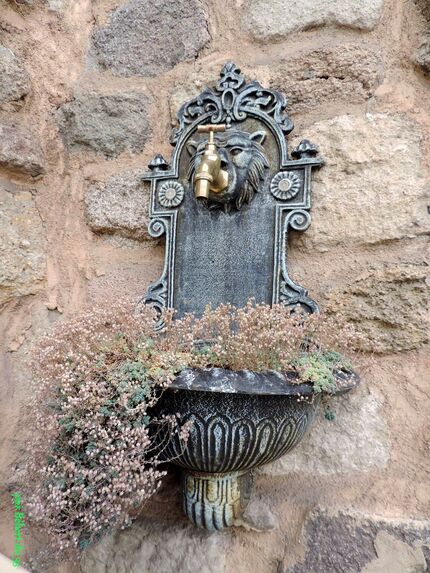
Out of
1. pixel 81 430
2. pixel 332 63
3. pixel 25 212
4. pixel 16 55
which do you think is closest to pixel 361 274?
pixel 332 63

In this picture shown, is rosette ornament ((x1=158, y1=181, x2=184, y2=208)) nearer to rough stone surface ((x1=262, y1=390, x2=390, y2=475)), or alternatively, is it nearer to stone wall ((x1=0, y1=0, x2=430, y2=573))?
stone wall ((x1=0, y1=0, x2=430, y2=573))

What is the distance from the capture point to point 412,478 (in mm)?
841

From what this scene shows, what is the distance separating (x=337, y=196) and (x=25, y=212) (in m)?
0.78

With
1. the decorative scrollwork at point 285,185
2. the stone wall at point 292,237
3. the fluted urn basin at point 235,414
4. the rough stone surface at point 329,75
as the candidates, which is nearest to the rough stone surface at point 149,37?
the stone wall at point 292,237

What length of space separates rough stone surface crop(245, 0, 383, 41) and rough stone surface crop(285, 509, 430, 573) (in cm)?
105

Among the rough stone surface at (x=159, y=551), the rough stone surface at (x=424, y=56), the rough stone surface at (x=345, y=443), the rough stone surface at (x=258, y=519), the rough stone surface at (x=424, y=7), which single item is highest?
the rough stone surface at (x=424, y=7)

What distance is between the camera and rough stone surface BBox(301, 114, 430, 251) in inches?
36.0

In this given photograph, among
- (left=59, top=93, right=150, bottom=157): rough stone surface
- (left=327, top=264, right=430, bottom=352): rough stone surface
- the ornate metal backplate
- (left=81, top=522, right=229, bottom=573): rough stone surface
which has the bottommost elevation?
(left=81, top=522, right=229, bottom=573): rough stone surface

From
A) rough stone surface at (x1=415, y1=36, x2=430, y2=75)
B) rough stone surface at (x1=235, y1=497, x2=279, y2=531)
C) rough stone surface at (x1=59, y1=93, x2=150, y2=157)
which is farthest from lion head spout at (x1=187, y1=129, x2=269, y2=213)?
rough stone surface at (x1=235, y1=497, x2=279, y2=531)

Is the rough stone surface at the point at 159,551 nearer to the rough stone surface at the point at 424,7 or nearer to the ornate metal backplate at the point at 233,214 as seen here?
the ornate metal backplate at the point at 233,214

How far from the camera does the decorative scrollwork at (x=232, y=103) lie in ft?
3.37

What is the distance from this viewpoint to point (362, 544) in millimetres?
811

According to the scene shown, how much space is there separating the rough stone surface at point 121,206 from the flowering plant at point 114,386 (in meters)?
0.36

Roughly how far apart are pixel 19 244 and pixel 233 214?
543 millimetres
